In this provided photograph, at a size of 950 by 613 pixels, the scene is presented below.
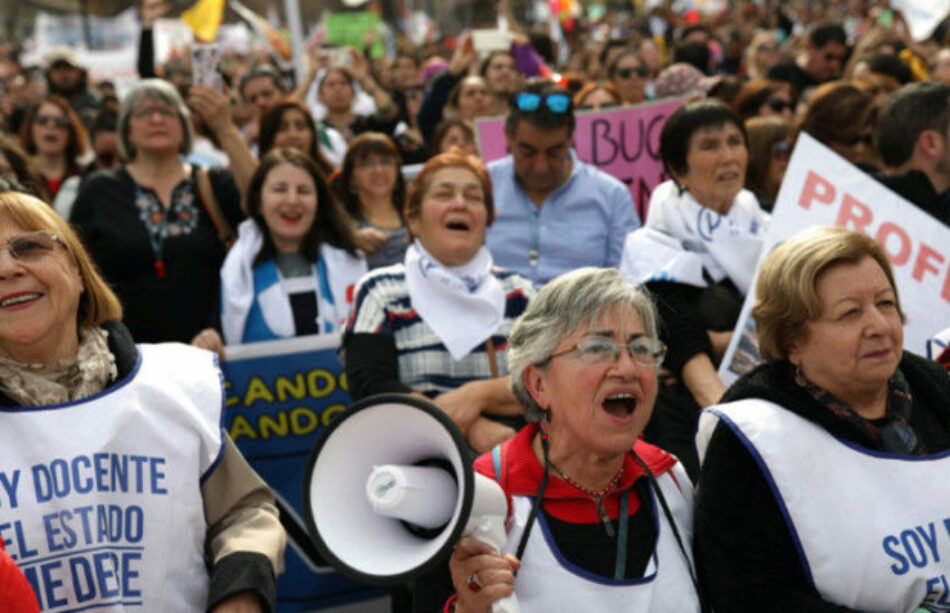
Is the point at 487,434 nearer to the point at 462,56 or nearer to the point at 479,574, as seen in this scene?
the point at 479,574

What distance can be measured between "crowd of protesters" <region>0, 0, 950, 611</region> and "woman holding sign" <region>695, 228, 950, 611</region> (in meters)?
0.02

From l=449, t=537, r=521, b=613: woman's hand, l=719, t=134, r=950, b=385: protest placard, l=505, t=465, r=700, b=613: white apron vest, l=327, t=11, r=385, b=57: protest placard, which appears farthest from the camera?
l=327, t=11, r=385, b=57: protest placard

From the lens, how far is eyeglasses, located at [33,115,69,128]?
644 cm

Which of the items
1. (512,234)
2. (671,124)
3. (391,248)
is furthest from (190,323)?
(671,124)

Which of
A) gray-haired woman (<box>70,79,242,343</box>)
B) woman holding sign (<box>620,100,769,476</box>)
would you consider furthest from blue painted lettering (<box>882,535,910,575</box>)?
gray-haired woman (<box>70,79,242,343</box>)

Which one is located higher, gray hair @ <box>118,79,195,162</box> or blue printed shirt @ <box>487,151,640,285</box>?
gray hair @ <box>118,79,195,162</box>

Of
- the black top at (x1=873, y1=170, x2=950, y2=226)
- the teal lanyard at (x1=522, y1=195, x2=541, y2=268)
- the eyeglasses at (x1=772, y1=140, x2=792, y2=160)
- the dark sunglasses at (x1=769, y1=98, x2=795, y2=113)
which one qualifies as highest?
the dark sunglasses at (x1=769, y1=98, x2=795, y2=113)

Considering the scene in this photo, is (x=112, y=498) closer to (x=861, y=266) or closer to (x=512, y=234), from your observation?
(x=861, y=266)

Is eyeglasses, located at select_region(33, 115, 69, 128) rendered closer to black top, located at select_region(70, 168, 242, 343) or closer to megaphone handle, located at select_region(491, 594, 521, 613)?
black top, located at select_region(70, 168, 242, 343)

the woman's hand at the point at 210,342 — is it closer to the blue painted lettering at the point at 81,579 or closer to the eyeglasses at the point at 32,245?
the eyeglasses at the point at 32,245

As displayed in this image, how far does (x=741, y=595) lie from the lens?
232 cm

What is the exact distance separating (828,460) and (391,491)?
1114 mm

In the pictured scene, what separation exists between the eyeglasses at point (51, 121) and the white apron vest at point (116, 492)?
4.50m

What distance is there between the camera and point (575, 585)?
222 cm
